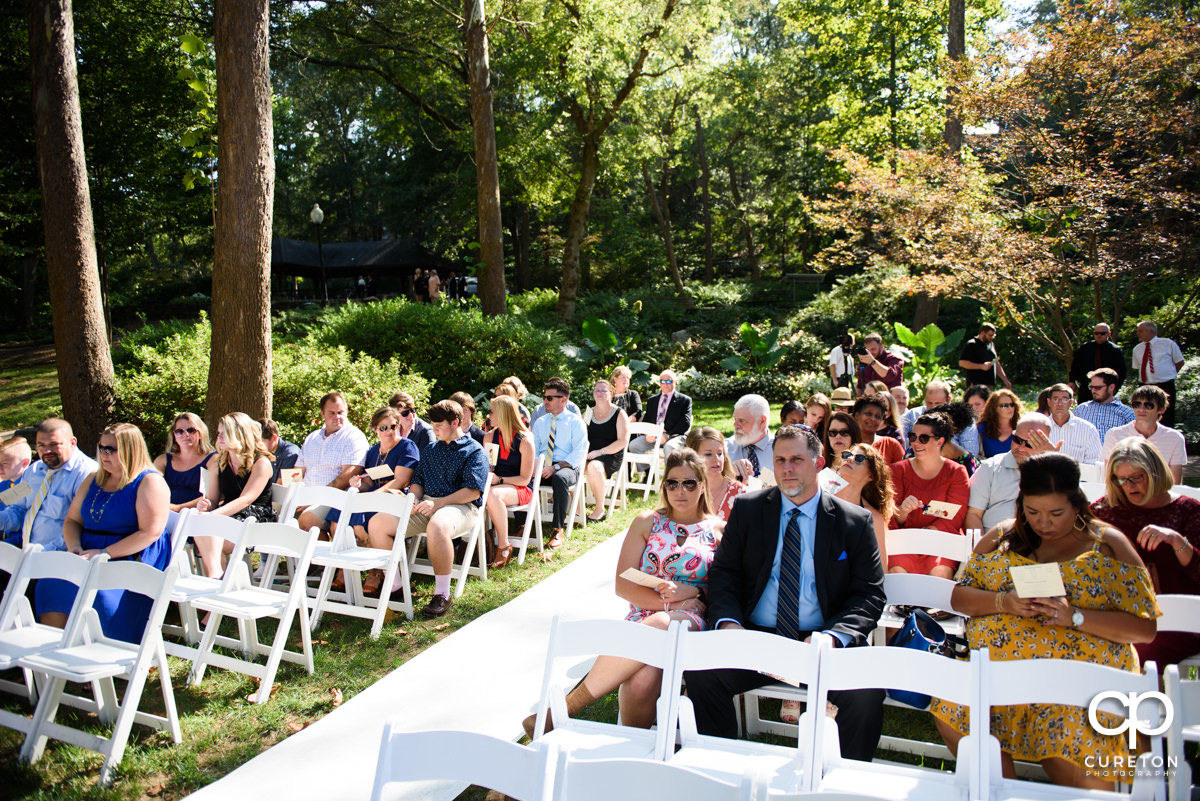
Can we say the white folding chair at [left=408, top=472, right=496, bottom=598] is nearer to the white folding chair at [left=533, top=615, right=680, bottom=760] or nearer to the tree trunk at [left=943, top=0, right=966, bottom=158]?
the white folding chair at [left=533, top=615, right=680, bottom=760]

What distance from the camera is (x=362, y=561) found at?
5.20m

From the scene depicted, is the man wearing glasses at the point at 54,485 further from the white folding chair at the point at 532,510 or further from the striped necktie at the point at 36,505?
the white folding chair at the point at 532,510

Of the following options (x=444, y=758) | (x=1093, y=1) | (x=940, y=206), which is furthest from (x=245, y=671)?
(x=1093, y=1)

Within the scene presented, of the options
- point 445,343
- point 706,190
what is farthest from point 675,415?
point 706,190

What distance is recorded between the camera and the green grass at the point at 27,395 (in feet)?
46.9

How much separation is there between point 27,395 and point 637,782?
59.4 feet

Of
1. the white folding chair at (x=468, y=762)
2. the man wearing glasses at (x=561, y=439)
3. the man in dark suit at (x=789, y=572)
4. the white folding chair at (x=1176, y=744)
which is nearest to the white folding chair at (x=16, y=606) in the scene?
the white folding chair at (x=468, y=762)

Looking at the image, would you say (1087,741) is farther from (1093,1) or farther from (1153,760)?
(1093,1)

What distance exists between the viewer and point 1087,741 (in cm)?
273

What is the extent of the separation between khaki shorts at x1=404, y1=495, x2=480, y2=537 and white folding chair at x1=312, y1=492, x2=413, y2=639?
0.33m

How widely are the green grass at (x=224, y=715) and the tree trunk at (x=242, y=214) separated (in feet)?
10.6

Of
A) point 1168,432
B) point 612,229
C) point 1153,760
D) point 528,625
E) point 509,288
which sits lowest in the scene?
point 528,625

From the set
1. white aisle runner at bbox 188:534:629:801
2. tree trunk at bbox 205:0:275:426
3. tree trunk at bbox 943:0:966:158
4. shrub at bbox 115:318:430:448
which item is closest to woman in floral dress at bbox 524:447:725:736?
white aisle runner at bbox 188:534:629:801

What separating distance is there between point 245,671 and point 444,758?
266 cm
